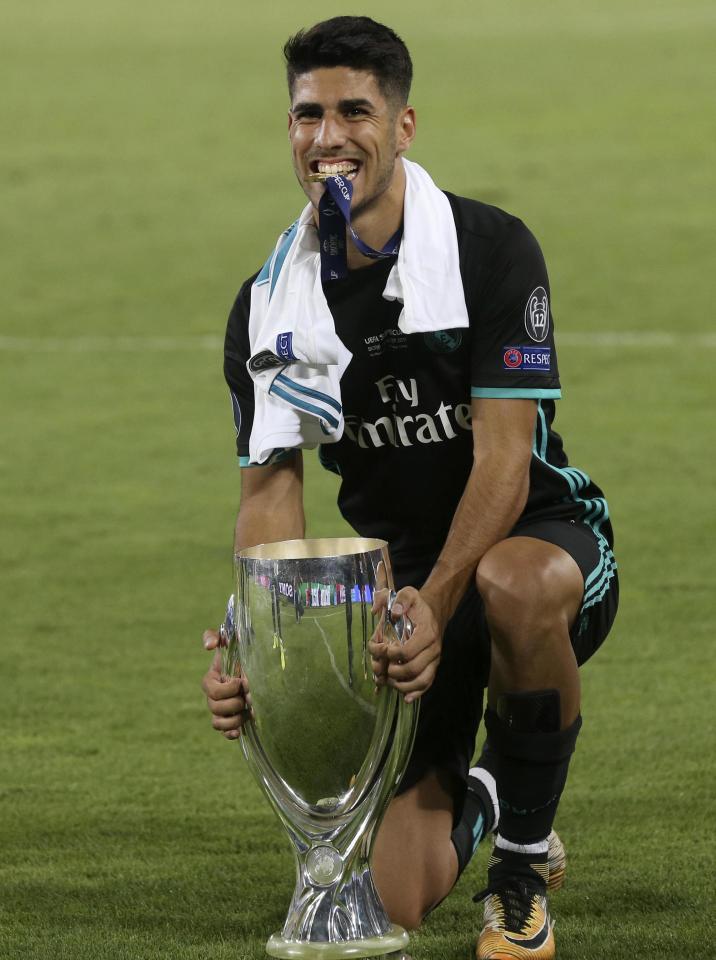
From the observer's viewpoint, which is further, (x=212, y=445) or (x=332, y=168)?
(x=212, y=445)

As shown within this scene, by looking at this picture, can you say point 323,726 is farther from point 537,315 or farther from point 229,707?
point 537,315

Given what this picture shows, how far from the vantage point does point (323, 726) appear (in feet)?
8.31

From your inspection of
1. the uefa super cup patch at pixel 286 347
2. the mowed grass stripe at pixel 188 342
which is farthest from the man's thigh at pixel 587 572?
the mowed grass stripe at pixel 188 342

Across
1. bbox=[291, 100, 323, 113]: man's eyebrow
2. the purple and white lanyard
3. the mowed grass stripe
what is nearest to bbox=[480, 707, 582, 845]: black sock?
the purple and white lanyard

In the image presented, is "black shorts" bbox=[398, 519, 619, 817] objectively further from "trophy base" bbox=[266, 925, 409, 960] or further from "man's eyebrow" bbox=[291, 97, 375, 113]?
"man's eyebrow" bbox=[291, 97, 375, 113]

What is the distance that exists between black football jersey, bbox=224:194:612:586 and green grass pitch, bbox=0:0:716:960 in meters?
0.66

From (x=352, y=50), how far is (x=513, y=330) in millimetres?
488

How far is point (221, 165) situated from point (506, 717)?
1221cm

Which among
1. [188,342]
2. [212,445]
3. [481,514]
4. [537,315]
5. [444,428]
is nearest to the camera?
[481,514]

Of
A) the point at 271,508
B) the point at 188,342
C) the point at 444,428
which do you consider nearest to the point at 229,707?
the point at 271,508

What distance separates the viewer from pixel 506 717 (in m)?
2.80

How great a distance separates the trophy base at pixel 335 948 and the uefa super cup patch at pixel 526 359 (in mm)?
869

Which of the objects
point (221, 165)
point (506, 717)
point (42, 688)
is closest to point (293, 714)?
point (506, 717)

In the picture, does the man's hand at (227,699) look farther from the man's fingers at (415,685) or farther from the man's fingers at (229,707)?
the man's fingers at (415,685)
